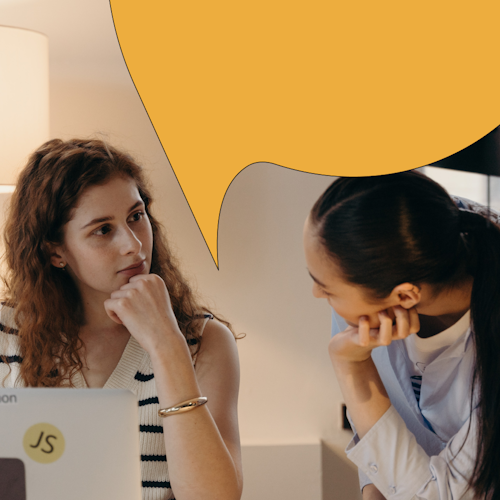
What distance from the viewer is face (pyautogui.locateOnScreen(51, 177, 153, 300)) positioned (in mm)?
1064

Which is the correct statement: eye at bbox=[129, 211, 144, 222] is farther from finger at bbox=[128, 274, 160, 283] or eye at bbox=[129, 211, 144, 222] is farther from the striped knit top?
the striped knit top

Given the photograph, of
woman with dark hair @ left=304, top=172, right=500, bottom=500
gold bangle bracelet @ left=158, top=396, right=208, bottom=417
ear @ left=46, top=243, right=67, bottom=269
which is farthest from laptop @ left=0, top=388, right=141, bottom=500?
ear @ left=46, top=243, right=67, bottom=269

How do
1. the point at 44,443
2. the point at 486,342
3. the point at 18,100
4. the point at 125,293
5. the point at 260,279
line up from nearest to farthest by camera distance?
the point at 44,443
the point at 486,342
the point at 125,293
the point at 18,100
the point at 260,279

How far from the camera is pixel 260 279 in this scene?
5.86 ft

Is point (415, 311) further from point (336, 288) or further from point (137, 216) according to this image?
point (137, 216)

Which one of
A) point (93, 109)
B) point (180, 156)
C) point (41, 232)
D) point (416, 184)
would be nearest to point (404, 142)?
point (416, 184)

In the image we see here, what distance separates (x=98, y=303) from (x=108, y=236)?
7.7 inches

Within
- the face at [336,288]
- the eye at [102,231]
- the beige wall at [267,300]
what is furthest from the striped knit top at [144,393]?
the beige wall at [267,300]

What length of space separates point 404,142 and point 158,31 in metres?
0.56

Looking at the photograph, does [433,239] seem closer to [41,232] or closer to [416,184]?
[416,184]

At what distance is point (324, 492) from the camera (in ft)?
5.84

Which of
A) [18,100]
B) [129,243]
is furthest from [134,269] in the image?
→ [18,100]

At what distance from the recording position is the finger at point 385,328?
0.90 metres

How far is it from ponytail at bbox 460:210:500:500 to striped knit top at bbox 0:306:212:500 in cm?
54
